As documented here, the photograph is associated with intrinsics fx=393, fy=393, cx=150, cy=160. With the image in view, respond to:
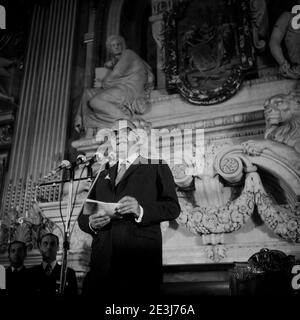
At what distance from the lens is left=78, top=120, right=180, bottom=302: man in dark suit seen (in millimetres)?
2084

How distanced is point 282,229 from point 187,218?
799mm

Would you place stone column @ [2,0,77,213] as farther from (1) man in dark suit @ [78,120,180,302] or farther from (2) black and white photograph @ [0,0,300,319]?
(1) man in dark suit @ [78,120,180,302]

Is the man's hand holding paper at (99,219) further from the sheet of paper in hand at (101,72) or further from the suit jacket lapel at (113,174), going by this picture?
the sheet of paper in hand at (101,72)

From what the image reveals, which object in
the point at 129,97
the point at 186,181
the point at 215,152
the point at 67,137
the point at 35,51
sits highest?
the point at 35,51

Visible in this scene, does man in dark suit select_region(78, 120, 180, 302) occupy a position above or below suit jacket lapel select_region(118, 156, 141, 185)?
below

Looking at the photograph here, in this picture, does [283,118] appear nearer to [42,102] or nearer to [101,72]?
[101,72]

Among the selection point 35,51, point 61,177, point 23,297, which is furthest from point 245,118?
point 35,51

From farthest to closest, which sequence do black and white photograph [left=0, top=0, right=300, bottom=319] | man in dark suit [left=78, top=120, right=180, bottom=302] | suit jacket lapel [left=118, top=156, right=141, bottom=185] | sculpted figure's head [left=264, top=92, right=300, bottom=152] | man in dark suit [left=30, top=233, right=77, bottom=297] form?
sculpted figure's head [left=264, top=92, right=300, bottom=152] → man in dark suit [left=30, top=233, right=77, bottom=297] → suit jacket lapel [left=118, top=156, right=141, bottom=185] → black and white photograph [left=0, top=0, right=300, bottom=319] → man in dark suit [left=78, top=120, right=180, bottom=302]

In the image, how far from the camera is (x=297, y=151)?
329cm

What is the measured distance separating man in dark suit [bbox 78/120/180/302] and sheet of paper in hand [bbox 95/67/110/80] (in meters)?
2.72

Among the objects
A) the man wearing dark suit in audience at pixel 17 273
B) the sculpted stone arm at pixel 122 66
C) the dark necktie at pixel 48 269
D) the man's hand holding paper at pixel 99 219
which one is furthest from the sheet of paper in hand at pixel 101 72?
the man's hand holding paper at pixel 99 219

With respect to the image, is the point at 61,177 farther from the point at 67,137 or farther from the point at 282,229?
the point at 282,229

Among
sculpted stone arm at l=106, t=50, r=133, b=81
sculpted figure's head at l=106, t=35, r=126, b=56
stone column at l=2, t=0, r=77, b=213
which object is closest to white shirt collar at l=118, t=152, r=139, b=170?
stone column at l=2, t=0, r=77, b=213

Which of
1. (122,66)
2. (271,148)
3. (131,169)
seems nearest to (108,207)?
(131,169)
